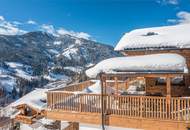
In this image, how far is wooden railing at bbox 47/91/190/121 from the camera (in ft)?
48.1

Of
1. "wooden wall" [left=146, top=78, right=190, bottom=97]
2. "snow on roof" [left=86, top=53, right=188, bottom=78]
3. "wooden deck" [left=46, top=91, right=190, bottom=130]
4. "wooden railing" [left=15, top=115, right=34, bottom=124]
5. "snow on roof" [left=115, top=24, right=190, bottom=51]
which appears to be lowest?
"wooden railing" [left=15, top=115, right=34, bottom=124]

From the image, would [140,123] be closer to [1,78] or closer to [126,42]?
[126,42]

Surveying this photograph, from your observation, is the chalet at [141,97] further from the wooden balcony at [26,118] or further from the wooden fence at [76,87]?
the wooden balcony at [26,118]

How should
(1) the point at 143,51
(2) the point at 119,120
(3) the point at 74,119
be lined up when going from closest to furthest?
(2) the point at 119,120 < (3) the point at 74,119 < (1) the point at 143,51

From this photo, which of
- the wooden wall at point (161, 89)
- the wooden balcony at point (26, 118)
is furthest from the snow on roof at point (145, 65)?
the wooden balcony at point (26, 118)

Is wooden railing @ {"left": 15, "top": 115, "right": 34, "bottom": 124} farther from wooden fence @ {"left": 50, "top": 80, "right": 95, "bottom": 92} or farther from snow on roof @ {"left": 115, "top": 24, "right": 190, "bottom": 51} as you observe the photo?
snow on roof @ {"left": 115, "top": 24, "right": 190, "bottom": 51}

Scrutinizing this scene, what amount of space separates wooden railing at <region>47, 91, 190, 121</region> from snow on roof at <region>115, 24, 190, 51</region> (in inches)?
211

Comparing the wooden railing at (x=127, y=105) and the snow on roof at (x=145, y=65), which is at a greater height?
the snow on roof at (x=145, y=65)

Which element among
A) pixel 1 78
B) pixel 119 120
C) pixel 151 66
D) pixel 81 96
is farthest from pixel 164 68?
pixel 1 78

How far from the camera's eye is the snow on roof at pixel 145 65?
48.6 feet

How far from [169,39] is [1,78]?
172 metres

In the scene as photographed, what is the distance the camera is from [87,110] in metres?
16.9

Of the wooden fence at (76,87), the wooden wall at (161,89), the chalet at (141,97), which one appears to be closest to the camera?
the chalet at (141,97)

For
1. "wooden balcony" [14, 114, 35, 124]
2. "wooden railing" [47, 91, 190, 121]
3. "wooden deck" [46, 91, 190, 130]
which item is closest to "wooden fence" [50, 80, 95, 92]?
"wooden railing" [47, 91, 190, 121]
